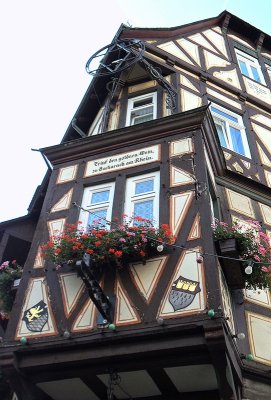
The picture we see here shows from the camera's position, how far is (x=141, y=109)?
1059 cm

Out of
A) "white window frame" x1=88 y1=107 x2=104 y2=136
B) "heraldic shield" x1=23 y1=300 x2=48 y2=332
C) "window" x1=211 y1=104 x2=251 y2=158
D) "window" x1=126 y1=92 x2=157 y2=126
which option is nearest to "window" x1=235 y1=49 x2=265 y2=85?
"window" x1=211 y1=104 x2=251 y2=158

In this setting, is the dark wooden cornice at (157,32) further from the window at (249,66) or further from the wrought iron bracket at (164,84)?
→ the wrought iron bracket at (164,84)

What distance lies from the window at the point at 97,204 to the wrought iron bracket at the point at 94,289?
1353 mm

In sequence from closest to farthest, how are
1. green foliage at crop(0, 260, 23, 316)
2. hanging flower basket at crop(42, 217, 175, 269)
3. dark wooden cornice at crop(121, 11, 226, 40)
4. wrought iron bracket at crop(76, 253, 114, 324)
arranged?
wrought iron bracket at crop(76, 253, 114, 324) < hanging flower basket at crop(42, 217, 175, 269) < green foliage at crop(0, 260, 23, 316) < dark wooden cornice at crop(121, 11, 226, 40)

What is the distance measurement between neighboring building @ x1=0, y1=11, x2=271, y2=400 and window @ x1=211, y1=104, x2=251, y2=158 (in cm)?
3

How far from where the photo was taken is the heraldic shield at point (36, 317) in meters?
6.48

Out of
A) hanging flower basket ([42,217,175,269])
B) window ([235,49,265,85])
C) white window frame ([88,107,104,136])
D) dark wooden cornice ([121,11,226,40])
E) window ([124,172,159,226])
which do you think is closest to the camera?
hanging flower basket ([42,217,175,269])

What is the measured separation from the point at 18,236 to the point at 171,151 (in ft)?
12.6

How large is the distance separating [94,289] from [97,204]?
2171mm

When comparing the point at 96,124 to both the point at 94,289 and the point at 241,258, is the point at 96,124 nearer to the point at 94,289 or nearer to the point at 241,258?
the point at 241,258

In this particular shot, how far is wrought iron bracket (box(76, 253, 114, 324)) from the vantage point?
5840mm

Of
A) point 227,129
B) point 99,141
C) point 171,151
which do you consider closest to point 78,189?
point 99,141

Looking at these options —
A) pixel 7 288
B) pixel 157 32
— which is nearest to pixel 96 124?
pixel 157 32

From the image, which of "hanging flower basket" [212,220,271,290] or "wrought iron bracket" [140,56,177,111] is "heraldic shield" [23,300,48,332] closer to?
"hanging flower basket" [212,220,271,290]
